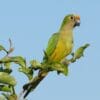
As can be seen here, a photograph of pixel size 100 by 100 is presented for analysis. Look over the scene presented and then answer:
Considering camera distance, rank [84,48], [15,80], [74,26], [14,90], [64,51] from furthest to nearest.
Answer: [74,26] < [64,51] < [84,48] < [14,90] < [15,80]

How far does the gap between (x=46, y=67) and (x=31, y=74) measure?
12 centimetres

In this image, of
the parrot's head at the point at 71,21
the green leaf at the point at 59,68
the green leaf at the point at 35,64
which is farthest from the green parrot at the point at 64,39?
the green leaf at the point at 35,64

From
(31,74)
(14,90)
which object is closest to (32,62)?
(31,74)

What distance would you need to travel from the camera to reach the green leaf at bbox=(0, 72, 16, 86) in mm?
2260

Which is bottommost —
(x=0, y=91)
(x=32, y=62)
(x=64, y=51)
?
(x=64, y=51)

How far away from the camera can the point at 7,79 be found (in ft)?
7.48

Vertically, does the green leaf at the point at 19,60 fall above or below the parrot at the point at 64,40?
above

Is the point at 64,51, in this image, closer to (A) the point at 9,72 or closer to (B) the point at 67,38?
(B) the point at 67,38

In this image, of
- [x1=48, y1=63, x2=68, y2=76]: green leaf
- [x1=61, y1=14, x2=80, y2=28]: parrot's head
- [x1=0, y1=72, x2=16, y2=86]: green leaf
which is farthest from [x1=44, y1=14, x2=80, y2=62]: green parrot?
[x1=0, y1=72, x2=16, y2=86]: green leaf

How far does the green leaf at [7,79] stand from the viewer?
226 centimetres

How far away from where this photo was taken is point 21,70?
98.4 inches

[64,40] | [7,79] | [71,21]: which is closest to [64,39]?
[64,40]

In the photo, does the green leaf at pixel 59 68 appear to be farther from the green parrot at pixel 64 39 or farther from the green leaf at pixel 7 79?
the green parrot at pixel 64 39

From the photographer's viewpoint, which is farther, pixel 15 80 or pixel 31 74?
pixel 31 74
